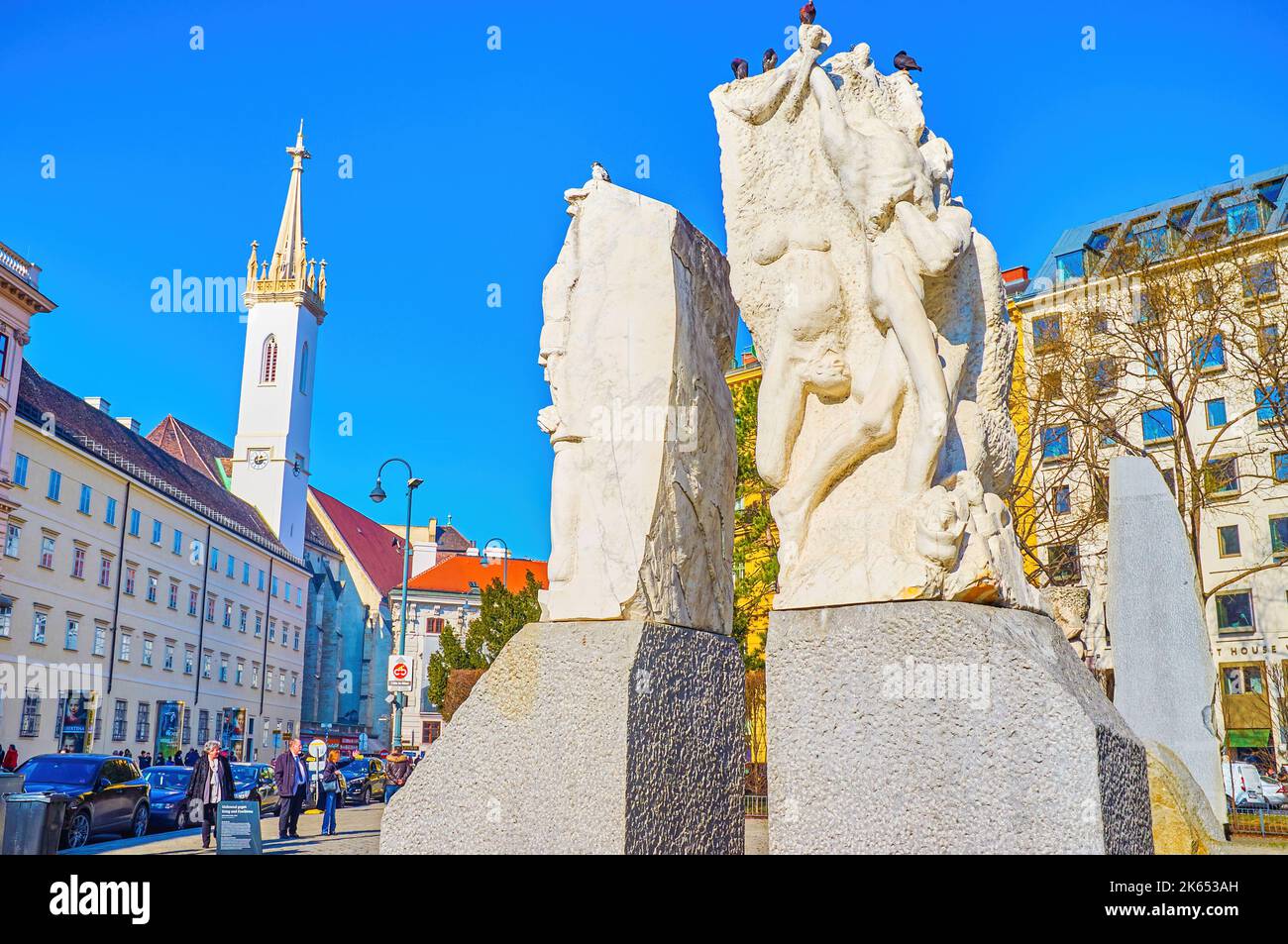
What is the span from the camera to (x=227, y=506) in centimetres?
6562

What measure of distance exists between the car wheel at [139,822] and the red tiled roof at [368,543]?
69.3 metres

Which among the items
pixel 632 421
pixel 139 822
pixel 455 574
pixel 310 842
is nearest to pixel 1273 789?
pixel 310 842

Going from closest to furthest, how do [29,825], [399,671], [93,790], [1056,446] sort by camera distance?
[29,825], [93,790], [399,671], [1056,446]

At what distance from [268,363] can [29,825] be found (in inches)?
2981

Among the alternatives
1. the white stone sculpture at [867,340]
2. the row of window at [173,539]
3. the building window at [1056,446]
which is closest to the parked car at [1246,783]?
the building window at [1056,446]

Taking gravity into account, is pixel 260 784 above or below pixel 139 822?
above

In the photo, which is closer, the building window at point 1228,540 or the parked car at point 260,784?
the parked car at point 260,784

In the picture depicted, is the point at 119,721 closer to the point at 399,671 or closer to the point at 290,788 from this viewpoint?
the point at 399,671

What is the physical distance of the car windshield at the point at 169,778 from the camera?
22281mm

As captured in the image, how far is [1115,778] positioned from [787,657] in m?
1.17

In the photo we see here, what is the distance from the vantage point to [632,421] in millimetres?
5734

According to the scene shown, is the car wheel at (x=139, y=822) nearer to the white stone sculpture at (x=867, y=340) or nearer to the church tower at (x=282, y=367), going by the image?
the white stone sculpture at (x=867, y=340)
